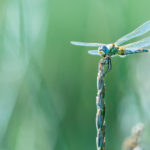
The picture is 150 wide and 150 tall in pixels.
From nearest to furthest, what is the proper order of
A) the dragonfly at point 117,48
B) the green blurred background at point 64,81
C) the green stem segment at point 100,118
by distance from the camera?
the green stem segment at point 100,118 → the dragonfly at point 117,48 → the green blurred background at point 64,81

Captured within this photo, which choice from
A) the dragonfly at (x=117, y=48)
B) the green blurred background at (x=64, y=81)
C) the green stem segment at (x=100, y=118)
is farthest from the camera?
the green blurred background at (x=64, y=81)

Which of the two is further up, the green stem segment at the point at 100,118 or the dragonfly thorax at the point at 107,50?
the dragonfly thorax at the point at 107,50

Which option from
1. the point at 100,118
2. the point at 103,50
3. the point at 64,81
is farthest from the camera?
the point at 64,81

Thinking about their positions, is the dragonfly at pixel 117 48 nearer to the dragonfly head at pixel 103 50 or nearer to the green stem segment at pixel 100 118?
the dragonfly head at pixel 103 50

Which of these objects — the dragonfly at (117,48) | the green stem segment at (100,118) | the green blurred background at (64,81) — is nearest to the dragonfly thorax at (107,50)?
the dragonfly at (117,48)

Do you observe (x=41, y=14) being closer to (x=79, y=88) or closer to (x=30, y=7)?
(x=30, y=7)

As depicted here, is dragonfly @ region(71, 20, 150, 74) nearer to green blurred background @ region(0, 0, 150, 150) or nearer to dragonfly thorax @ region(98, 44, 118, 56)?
dragonfly thorax @ region(98, 44, 118, 56)

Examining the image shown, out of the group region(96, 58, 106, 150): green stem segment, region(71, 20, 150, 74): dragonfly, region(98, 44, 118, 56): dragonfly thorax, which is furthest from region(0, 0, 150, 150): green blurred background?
region(96, 58, 106, 150): green stem segment

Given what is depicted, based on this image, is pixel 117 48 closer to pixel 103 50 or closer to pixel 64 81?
pixel 103 50

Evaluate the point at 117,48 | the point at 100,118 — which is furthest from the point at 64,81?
the point at 100,118
